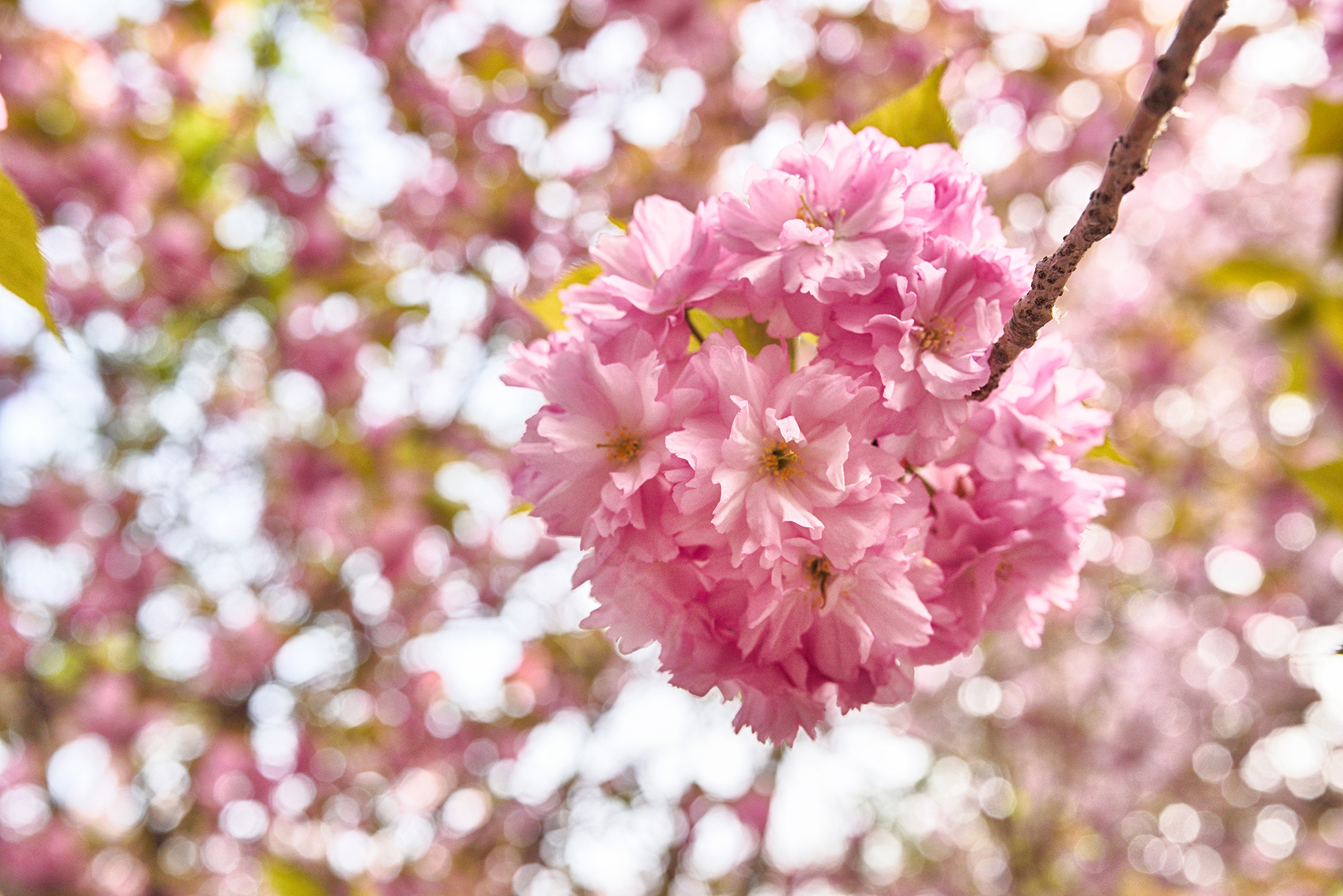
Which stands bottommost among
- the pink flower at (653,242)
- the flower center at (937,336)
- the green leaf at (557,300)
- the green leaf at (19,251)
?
the green leaf at (557,300)

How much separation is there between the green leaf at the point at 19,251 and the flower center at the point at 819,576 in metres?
0.62

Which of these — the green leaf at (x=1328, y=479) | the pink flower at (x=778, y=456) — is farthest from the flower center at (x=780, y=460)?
the green leaf at (x=1328, y=479)

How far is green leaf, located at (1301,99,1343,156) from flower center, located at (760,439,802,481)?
1.76 m

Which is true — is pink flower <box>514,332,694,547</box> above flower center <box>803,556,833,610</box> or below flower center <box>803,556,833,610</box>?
above

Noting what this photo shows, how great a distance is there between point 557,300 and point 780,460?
381 millimetres

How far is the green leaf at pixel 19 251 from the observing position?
23.7 inches

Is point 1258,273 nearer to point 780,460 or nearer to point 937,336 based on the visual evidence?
point 937,336

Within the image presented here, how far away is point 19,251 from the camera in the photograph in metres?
0.61

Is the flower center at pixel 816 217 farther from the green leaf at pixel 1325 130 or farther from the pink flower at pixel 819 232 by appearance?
the green leaf at pixel 1325 130

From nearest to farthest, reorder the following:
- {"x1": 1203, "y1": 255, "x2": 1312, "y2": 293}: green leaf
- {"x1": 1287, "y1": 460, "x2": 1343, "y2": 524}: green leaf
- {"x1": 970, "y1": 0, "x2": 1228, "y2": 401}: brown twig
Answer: {"x1": 970, "y1": 0, "x2": 1228, "y2": 401}: brown twig → {"x1": 1287, "y1": 460, "x2": 1343, "y2": 524}: green leaf → {"x1": 1203, "y1": 255, "x2": 1312, "y2": 293}: green leaf

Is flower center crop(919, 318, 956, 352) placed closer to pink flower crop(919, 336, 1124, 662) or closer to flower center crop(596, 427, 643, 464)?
pink flower crop(919, 336, 1124, 662)

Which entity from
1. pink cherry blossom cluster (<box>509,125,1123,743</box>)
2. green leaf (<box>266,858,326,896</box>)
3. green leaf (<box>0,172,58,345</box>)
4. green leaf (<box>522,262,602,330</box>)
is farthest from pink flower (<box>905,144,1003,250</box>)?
green leaf (<box>266,858,326,896</box>)

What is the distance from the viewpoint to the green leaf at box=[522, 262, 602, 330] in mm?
854

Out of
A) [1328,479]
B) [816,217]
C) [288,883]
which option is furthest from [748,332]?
[288,883]
